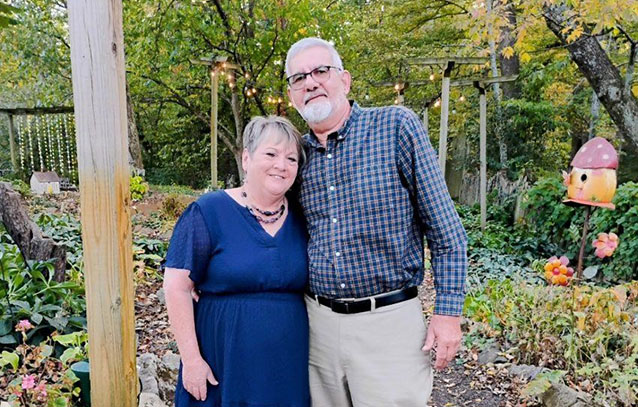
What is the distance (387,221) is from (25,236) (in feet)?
9.19

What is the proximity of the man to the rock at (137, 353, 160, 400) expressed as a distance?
4.01 feet

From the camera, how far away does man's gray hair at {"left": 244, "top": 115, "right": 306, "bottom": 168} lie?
1521 mm

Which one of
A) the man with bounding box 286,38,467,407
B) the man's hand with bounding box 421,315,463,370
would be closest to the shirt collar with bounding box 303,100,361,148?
the man with bounding box 286,38,467,407

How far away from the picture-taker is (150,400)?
2160 mm

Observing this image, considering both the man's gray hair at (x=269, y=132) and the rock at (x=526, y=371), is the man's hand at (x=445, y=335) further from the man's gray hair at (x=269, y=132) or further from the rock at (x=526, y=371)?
the rock at (x=526, y=371)

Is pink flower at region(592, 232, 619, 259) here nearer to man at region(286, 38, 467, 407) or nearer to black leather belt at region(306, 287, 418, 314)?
man at region(286, 38, 467, 407)

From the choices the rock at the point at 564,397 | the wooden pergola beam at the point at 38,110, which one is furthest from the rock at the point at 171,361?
the wooden pergola beam at the point at 38,110

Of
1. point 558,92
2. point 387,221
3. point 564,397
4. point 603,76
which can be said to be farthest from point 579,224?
point 558,92

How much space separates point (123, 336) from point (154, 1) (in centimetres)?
754

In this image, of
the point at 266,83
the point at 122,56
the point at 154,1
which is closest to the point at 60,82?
the point at 154,1

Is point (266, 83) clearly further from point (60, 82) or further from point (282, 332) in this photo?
point (282, 332)

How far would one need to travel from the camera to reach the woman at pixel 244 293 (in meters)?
1.43

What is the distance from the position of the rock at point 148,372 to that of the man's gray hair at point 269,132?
152 cm

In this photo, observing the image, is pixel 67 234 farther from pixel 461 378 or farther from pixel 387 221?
pixel 387 221
